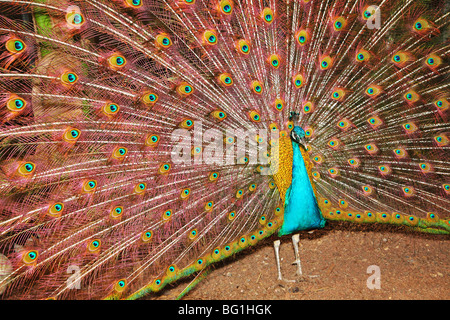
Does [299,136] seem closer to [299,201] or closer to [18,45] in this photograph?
[299,201]

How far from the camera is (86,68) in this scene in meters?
1.97

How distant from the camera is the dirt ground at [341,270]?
2299mm

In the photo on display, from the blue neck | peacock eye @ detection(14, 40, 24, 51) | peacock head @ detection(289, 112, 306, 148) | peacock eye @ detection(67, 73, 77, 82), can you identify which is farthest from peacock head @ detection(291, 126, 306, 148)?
peacock eye @ detection(14, 40, 24, 51)

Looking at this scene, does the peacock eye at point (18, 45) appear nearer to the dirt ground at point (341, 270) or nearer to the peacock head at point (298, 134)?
the peacock head at point (298, 134)

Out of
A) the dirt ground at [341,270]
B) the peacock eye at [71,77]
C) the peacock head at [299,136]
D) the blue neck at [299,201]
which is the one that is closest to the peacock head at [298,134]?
the peacock head at [299,136]

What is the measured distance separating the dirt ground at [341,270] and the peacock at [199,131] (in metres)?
0.39

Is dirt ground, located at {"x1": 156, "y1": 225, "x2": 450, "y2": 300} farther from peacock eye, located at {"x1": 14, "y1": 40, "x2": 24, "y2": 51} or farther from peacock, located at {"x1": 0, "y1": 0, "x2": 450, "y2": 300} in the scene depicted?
peacock eye, located at {"x1": 14, "y1": 40, "x2": 24, "y2": 51}

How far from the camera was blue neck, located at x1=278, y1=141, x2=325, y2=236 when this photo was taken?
221cm

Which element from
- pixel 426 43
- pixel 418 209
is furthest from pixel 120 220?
pixel 426 43

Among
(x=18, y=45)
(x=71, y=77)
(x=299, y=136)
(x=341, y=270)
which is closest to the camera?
(x=18, y=45)

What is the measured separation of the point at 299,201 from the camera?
2213 mm

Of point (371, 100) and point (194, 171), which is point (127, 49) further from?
point (371, 100)

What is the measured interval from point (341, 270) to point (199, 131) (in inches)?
65.0

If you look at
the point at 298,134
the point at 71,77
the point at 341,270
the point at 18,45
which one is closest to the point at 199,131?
the point at 298,134
